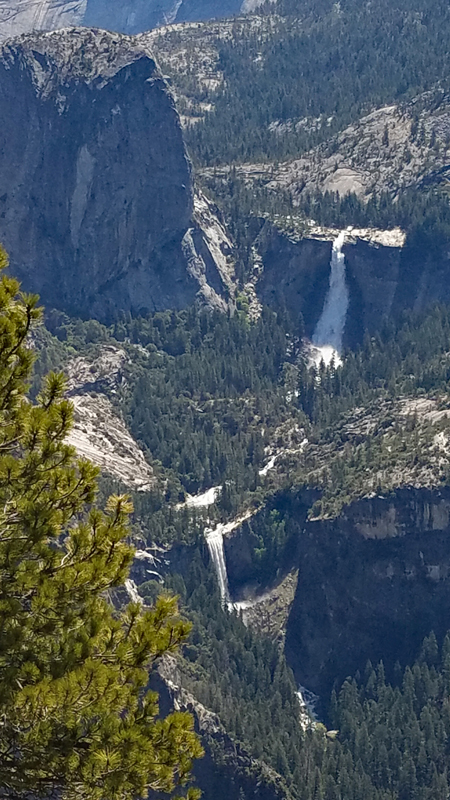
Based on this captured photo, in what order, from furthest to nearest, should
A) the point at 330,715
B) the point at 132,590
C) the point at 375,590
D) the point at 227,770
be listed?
1. the point at 375,590
2. the point at 132,590
3. the point at 330,715
4. the point at 227,770

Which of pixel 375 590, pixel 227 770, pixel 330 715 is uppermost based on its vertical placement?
pixel 375 590

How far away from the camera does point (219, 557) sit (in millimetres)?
168250

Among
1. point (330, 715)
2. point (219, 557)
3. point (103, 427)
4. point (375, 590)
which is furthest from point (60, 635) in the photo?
point (103, 427)

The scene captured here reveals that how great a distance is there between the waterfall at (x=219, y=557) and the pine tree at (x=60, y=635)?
124 m

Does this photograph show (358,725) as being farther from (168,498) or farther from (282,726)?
(168,498)

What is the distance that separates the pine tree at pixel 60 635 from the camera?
133 feet

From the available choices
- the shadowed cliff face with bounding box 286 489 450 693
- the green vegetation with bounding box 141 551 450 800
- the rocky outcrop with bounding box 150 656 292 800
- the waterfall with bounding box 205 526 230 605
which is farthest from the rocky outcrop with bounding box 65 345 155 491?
the rocky outcrop with bounding box 150 656 292 800

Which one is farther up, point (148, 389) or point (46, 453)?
point (148, 389)

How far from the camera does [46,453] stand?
4156 centimetres

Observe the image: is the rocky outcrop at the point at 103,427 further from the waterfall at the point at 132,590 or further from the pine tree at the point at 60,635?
the pine tree at the point at 60,635

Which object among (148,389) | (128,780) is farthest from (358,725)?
(128,780)

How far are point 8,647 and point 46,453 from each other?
5.69 metres

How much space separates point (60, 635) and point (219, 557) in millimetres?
127014

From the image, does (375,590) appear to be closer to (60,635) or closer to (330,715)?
(330,715)
